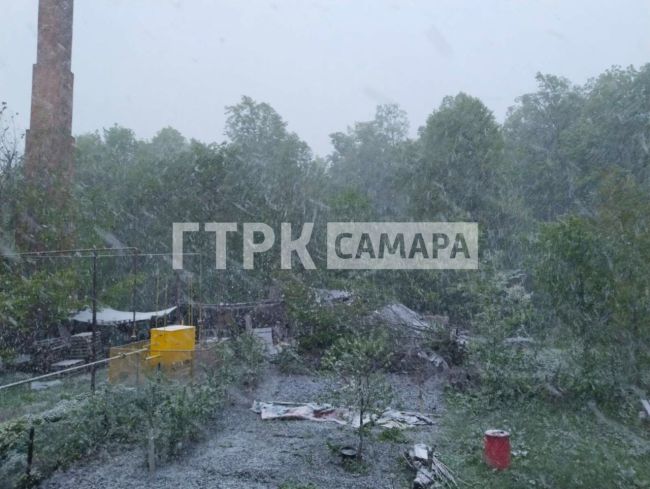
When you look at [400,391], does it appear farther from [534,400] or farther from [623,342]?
[623,342]

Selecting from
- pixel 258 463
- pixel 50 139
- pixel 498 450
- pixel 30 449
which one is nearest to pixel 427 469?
pixel 498 450

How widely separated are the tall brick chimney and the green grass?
970 centimetres

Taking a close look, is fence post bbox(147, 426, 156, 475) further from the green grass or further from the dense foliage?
the dense foliage

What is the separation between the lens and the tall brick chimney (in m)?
13.7

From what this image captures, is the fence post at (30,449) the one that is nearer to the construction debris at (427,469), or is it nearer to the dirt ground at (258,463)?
the dirt ground at (258,463)

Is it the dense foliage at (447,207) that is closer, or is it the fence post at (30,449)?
the fence post at (30,449)

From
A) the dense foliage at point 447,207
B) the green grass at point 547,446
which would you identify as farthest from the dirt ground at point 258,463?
the dense foliage at point 447,207

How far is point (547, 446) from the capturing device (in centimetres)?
675

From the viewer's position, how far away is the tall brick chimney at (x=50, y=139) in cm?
1370

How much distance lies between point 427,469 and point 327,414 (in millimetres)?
2535

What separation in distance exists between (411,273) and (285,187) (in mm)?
6854

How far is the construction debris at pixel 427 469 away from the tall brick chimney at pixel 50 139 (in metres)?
10.7

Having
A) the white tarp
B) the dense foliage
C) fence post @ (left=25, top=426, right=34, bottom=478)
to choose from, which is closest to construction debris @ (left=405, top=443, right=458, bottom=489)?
fence post @ (left=25, top=426, right=34, bottom=478)

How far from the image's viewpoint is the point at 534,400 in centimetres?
889
